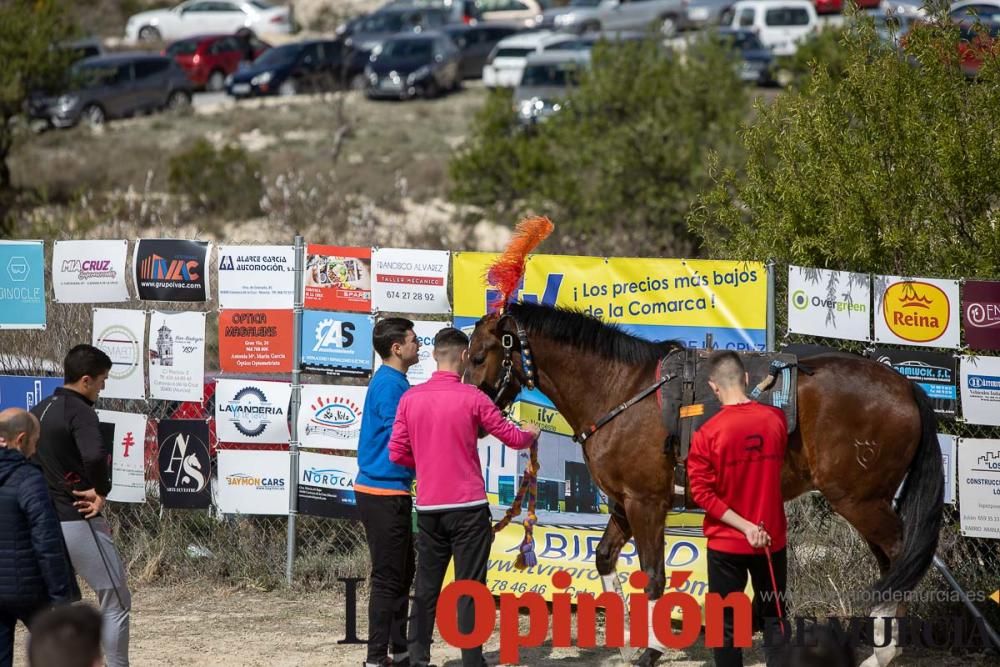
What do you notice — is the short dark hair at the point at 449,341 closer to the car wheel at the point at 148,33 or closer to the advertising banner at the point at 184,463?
the advertising banner at the point at 184,463

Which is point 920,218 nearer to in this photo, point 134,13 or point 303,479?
point 303,479

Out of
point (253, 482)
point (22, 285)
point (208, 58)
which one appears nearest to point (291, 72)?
point (208, 58)

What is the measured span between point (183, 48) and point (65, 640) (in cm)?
4100

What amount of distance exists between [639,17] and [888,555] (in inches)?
1527

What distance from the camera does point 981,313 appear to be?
7.42 m

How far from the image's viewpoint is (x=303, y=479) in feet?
29.2

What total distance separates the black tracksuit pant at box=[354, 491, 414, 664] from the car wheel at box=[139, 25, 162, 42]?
47231 millimetres

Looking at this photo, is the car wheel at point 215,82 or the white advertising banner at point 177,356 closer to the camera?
→ the white advertising banner at point 177,356

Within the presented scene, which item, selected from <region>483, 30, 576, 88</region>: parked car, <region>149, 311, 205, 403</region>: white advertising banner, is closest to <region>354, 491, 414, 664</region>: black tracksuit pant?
<region>149, 311, 205, 403</region>: white advertising banner

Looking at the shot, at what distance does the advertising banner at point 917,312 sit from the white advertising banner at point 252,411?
13.7 ft

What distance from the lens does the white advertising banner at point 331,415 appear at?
875cm

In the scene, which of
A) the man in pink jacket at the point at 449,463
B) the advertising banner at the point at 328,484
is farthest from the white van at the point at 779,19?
the man in pink jacket at the point at 449,463

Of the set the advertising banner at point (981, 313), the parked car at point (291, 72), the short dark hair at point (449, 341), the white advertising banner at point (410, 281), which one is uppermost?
the parked car at point (291, 72)

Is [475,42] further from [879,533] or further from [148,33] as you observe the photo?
[879,533]
